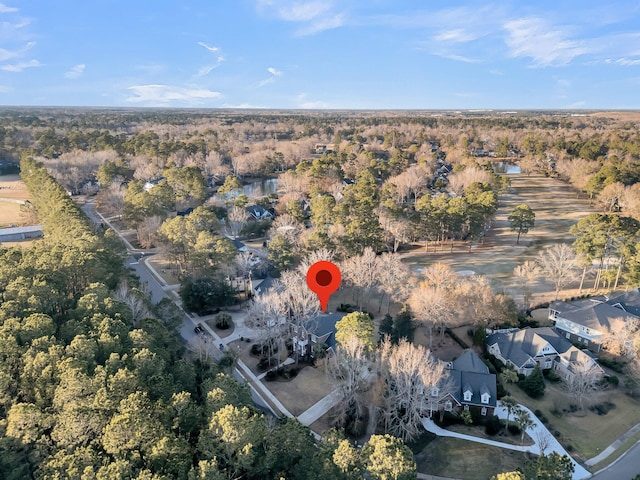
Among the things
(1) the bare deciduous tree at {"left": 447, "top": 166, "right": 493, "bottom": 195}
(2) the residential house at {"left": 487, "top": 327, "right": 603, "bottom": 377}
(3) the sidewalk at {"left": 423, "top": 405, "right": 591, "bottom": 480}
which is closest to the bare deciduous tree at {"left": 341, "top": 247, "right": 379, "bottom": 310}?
(2) the residential house at {"left": 487, "top": 327, "right": 603, "bottom": 377}

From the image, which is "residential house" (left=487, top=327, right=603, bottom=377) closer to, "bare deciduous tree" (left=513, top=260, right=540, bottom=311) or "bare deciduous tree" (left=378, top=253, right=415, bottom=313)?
"bare deciduous tree" (left=513, top=260, right=540, bottom=311)

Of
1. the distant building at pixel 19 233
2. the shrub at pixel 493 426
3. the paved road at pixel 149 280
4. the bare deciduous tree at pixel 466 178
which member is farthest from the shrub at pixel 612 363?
the distant building at pixel 19 233

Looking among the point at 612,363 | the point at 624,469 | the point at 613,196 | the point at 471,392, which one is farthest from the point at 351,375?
the point at 613,196

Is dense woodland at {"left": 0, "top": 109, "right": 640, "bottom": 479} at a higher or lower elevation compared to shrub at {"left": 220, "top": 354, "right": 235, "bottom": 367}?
higher

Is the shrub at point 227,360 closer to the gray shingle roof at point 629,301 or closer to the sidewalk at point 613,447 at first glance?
the sidewalk at point 613,447

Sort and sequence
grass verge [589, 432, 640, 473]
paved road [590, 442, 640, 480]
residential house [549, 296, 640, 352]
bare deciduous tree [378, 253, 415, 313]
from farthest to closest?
bare deciduous tree [378, 253, 415, 313]
residential house [549, 296, 640, 352]
grass verge [589, 432, 640, 473]
paved road [590, 442, 640, 480]

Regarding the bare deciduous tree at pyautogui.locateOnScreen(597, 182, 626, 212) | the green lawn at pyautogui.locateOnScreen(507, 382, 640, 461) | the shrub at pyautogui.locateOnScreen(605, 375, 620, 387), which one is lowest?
the green lawn at pyautogui.locateOnScreen(507, 382, 640, 461)
